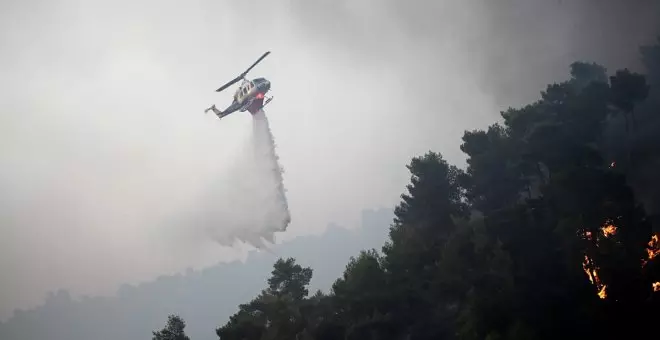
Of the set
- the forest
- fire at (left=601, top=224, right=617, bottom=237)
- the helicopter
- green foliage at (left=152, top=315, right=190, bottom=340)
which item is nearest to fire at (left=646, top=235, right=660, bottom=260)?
the forest

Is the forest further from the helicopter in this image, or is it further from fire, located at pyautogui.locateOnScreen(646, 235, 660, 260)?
the helicopter

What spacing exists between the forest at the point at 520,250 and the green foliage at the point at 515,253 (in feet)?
0.35

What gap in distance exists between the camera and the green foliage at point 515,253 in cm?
2733

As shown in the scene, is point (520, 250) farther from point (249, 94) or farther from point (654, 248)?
point (249, 94)

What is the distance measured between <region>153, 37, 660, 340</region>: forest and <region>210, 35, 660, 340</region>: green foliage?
106 millimetres

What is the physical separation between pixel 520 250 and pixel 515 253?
0.52m

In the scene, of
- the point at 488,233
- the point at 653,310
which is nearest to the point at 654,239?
the point at 653,310

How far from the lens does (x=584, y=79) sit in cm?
6650

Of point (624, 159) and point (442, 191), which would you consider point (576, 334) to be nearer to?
point (442, 191)

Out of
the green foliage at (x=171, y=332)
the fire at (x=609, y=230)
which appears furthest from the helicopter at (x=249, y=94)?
the fire at (x=609, y=230)

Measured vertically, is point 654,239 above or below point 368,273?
below

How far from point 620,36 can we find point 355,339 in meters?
135

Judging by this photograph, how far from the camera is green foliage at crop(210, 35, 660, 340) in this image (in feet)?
89.7

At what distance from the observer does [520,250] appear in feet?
103
